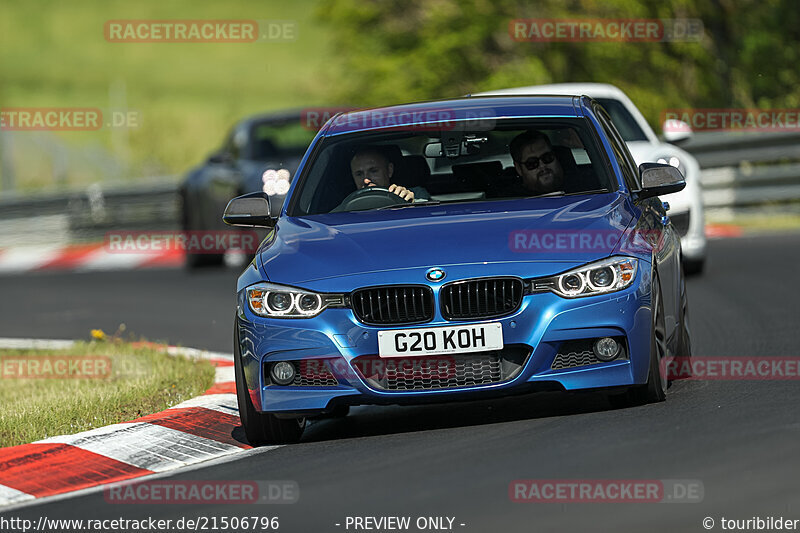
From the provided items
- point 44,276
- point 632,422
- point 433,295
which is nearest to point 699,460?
point 632,422

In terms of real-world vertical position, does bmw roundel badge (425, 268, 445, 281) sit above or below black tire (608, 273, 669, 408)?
above

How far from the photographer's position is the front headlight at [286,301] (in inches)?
273

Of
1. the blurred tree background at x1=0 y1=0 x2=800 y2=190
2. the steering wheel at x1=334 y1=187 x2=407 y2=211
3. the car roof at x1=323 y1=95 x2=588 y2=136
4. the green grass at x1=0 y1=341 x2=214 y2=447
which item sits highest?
the blurred tree background at x1=0 y1=0 x2=800 y2=190

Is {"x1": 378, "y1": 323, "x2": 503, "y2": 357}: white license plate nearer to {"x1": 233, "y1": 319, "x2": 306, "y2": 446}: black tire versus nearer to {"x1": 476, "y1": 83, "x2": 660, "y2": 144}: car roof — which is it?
{"x1": 233, "y1": 319, "x2": 306, "y2": 446}: black tire

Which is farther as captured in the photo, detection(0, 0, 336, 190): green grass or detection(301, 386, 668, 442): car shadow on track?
detection(0, 0, 336, 190): green grass

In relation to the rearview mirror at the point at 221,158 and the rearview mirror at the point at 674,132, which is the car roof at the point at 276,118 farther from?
the rearview mirror at the point at 674,132

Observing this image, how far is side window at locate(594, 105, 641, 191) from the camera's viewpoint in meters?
8.18

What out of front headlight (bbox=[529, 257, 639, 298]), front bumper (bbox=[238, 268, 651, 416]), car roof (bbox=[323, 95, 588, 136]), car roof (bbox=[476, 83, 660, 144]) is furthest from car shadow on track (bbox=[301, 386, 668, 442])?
car roof (bbox=[476, 83, 660, 144])

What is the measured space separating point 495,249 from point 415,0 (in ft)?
107

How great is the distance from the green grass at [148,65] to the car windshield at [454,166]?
8377cm

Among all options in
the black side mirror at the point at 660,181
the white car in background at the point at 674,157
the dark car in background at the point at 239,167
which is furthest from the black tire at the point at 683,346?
the dark car in background at the point at 239,167

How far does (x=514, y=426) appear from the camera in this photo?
7.07 m

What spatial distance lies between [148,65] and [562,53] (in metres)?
101

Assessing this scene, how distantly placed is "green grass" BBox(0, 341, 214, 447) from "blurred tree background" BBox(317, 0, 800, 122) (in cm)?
1761
